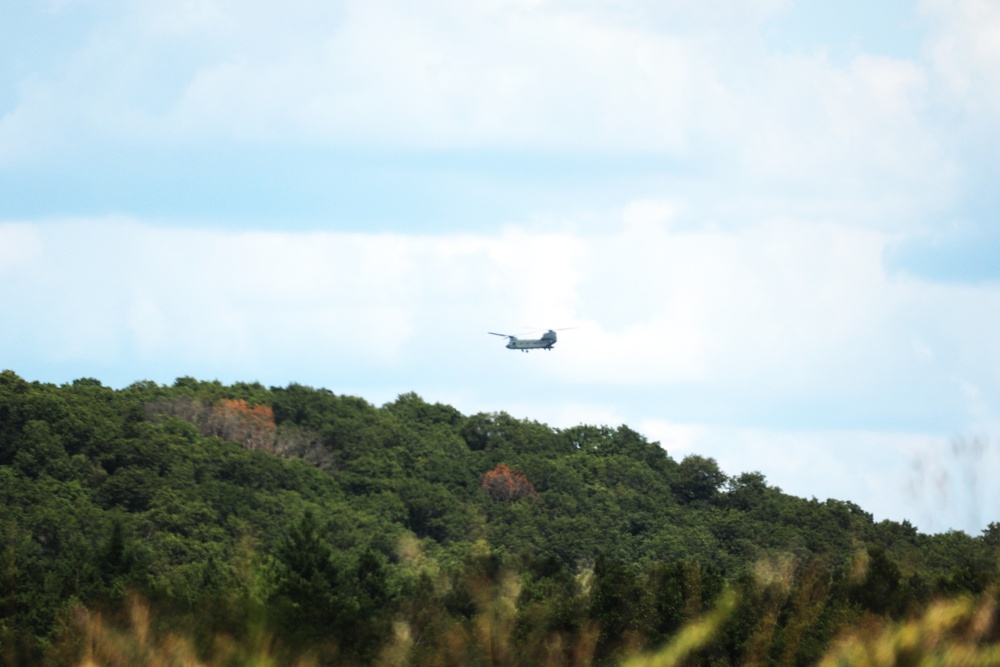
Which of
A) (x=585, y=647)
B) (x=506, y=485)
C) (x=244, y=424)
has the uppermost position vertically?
(x=244, y=424)

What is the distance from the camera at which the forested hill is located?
1829 inches

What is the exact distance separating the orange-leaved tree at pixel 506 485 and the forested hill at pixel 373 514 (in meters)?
0.22

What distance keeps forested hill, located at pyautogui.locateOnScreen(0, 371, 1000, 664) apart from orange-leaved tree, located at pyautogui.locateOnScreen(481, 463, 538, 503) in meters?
0.22

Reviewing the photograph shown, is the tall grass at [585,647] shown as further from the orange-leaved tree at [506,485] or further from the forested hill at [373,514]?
the orange-leaved tree at [506,485]

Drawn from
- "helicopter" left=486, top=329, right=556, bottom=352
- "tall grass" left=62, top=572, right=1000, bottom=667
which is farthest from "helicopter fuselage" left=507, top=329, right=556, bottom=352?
"tall grass" left=62, top=572, right=1000, bottom=667

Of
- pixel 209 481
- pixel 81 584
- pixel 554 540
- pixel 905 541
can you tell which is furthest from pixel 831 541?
pixel 81 584

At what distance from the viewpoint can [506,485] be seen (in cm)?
12181

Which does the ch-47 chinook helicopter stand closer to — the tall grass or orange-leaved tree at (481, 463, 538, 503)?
orange-leaved tree at (481, 463, 538, 503)

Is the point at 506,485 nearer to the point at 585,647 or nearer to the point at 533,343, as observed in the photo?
the point at 533,343

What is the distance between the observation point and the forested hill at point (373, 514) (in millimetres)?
46469

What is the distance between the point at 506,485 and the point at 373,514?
58.3 ft

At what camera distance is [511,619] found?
9.98 metres

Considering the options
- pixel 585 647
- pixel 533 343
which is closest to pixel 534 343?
pixel 533 343

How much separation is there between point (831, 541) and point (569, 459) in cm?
2847
